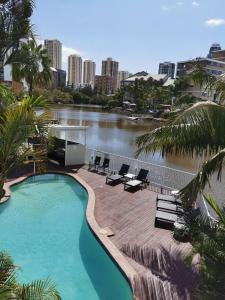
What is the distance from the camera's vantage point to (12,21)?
207 inches

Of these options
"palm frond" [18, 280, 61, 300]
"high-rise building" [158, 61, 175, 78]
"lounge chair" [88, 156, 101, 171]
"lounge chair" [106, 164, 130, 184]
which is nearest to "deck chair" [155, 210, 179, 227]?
"lounge chair" [106, 164, 130, 184]

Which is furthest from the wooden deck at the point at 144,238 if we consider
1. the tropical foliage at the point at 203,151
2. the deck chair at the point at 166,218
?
the tropical foliage at the point at 203,151

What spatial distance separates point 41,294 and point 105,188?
7.78 m

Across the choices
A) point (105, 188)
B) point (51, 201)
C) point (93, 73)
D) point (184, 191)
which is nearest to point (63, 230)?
point (51, 201)

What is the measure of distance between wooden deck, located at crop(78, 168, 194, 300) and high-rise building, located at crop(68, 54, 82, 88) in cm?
15021

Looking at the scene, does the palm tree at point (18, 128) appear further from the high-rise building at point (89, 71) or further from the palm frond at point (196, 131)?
the high-rise building at point (89, 71)

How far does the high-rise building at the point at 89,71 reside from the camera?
531 feet

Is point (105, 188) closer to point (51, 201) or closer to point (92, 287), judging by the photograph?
point (51, 201)

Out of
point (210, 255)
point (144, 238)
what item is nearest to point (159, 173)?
point (144, 238)

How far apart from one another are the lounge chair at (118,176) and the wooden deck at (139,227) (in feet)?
1.00

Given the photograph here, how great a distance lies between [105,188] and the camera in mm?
11297

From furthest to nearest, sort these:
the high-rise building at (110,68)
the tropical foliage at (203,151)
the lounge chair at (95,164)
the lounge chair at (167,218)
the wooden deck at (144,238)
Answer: the high-rise building at (110,68) → the lounge chair at (95,164) → the lounge chair at (167,218) → the wooden deck at (144,238) → the tropical foliage at (203,151)

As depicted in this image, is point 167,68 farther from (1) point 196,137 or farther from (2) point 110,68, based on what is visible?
(1) point 196,137

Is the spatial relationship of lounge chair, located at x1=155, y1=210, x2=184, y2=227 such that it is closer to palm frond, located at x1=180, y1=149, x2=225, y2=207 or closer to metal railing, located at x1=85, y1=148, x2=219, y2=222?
metal railing, located at x1=85, y1=148, x2=219, y2=222
